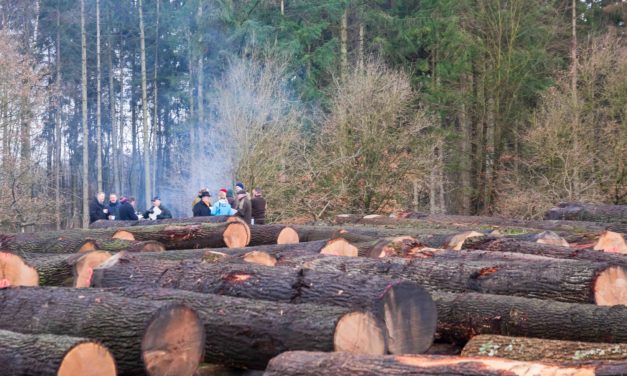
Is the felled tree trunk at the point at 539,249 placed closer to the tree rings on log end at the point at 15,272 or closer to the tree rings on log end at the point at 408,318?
the tree rings on log end at the point at 408,318

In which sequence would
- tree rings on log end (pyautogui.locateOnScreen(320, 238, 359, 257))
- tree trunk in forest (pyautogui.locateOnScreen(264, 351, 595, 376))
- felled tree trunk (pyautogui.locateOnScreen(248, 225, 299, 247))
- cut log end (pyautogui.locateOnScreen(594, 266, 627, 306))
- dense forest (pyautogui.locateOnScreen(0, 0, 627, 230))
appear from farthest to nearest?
dense forest (pyautogui.locateOnScreen(0, 0, 627, 230)) → felled tree trunk (pyautogui.locateOnScreen(248, 225, 299, 247)) → tree rings on log end (pyautogui.locateOnScreen(320, 238, 359, 257)) → cut log end (pyautogui.locateOnScreen(594, 266, 627, 306)) → tree trunk in forest (pyautogui.locateOnScreen(264, 351, 595, 376))

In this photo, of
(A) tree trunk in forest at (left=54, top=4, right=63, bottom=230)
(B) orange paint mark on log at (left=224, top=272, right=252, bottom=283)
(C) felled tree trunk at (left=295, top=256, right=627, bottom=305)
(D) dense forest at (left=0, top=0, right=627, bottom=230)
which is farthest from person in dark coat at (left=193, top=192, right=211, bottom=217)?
(A) tree trunk in forest at (left=54, top=4, right=63, bottom=230)

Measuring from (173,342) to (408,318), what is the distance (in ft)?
6.24

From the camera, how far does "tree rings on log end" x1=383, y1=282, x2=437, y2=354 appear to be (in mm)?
6805

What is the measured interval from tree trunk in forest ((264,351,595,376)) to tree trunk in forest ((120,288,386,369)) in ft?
2.84

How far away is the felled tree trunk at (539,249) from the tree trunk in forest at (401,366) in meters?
5.04

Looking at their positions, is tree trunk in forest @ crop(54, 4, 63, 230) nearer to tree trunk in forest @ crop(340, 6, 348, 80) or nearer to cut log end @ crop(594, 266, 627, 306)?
tree trunk in forest @ crop(340, 6, 348, 80)

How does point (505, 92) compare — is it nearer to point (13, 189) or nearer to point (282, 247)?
point (13, 189)

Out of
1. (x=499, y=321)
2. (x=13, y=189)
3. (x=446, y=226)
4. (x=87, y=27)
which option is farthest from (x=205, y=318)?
(x=87, y=27)

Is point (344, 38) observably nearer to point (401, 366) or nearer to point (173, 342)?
point (173, 342)

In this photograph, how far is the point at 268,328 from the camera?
255 inches

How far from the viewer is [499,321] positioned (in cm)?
716

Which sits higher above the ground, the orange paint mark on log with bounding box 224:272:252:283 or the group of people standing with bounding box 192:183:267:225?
the group of people standing with bounding box 192:183:267:225

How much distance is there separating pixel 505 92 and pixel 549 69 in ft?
8.86
